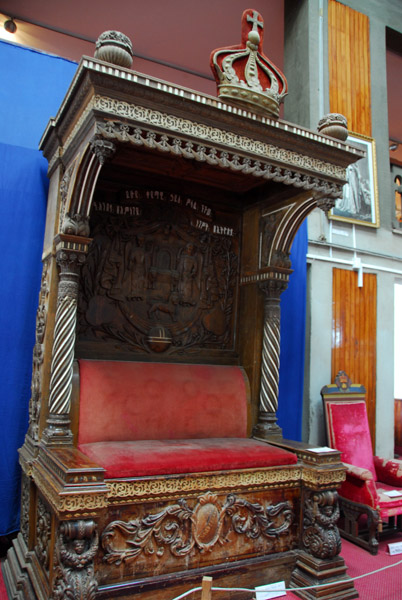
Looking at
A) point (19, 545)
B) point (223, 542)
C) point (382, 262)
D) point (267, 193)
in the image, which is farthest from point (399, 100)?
point (19, 545)

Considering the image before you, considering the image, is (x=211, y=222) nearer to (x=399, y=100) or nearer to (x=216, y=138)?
(x=216, y=138)

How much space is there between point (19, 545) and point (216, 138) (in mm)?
2819

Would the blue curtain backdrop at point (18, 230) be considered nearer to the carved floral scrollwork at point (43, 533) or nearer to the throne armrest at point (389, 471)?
the carved floral scrollwork at point (43, 533)

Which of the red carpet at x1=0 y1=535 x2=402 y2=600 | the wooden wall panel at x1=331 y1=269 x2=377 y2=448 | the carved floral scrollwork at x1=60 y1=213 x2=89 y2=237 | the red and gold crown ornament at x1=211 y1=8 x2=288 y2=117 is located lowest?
the red carpet at x1=0 y1=535 x2=402 y2=600

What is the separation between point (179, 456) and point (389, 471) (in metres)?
2.52

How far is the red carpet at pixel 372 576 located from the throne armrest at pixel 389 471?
488 millimetres

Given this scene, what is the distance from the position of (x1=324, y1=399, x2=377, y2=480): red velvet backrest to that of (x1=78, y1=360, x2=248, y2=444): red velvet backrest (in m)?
1.12

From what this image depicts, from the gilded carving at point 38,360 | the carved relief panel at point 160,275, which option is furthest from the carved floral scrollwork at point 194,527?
the carved relief panel at point 160,275

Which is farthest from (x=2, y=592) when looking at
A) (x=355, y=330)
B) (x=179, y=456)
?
(x=355, y=330)

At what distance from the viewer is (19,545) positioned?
3.05m

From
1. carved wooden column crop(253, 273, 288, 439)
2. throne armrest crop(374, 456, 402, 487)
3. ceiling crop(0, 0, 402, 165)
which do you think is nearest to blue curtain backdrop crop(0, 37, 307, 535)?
carved wooden column crop(253, 273, 288, 439)

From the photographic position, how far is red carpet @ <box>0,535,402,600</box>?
307 cm

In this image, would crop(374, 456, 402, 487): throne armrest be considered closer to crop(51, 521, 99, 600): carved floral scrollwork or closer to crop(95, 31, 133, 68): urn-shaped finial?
crop(51, 521, 99, 600): carved floral scrollwork

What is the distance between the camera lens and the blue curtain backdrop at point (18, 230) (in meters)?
3.33
